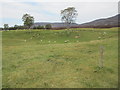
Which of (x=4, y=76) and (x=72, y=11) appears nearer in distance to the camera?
(x=4, y=76)

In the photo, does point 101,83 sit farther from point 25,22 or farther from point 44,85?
point 25,22

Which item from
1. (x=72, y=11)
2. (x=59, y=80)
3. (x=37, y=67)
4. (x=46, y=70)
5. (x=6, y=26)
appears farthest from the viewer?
(x=6, y=26)

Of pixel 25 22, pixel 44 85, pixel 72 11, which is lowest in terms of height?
pixel 44 85

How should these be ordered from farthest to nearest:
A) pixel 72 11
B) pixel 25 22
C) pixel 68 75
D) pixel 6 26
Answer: pixel 6 26 < pixel 25 22 < pixel 72 11 < pixel 68 75

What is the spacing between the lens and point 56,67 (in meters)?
11.2

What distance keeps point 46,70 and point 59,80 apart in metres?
2.21

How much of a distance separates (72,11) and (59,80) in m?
44.9

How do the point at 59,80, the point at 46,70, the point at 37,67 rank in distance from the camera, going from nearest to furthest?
1. the point at 59,80
2. the point at 46,70
3. the point at 37,67

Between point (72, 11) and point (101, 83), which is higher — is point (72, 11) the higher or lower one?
the higher one

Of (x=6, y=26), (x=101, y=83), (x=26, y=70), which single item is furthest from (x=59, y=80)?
(x=6, y=26)

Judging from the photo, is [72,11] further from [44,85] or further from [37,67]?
[44,85]

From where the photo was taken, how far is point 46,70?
1052 centimetres

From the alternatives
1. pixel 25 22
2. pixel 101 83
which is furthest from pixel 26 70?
pixel 25 22

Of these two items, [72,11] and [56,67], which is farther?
[72,11]
